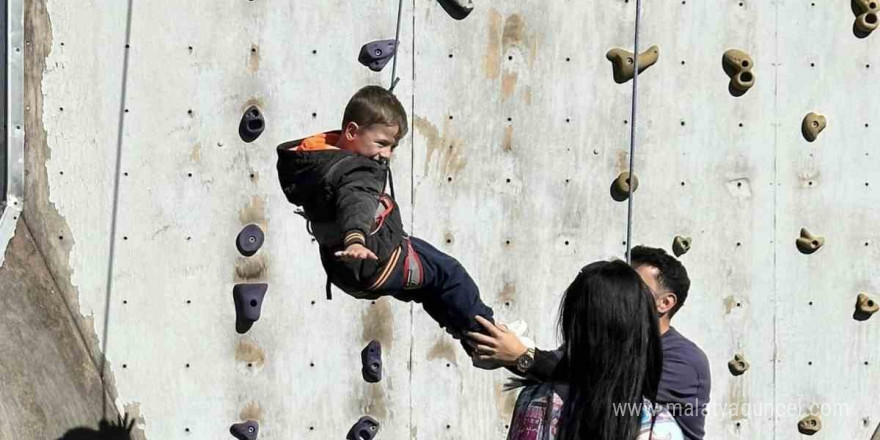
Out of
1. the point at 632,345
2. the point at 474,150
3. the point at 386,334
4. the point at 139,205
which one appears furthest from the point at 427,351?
the point at 632,345

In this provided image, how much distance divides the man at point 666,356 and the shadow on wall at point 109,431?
5.84ft

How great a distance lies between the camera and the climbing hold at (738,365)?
15.8 feet

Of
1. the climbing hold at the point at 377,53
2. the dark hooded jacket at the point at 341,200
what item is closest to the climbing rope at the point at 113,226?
the climbing hold at the point at 377,53

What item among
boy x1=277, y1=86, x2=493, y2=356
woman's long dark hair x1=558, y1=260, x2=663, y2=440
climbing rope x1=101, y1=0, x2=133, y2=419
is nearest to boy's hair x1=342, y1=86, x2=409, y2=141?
boy x1=277, y1=86, x2=493, y2=356

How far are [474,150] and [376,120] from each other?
4.89ft

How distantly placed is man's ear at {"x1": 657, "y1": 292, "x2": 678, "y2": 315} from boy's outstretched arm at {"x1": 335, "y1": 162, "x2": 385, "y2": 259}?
2.61ft

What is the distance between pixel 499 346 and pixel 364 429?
170 cm

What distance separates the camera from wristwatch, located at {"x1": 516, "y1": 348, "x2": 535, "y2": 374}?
295cm

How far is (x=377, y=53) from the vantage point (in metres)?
4.58

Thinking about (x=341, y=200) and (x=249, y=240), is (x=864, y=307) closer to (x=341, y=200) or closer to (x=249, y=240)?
(x=249, y=240)

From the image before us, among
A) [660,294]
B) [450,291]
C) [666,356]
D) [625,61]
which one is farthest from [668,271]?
[625,61]

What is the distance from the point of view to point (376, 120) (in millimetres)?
3223

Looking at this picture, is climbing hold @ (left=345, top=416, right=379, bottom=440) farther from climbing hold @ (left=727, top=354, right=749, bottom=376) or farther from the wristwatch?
the wristwatch

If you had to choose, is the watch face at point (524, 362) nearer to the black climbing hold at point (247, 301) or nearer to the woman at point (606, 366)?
the woman at point (606, 366)
